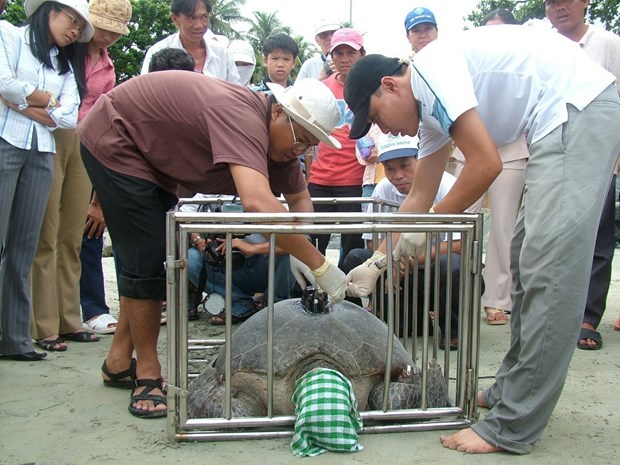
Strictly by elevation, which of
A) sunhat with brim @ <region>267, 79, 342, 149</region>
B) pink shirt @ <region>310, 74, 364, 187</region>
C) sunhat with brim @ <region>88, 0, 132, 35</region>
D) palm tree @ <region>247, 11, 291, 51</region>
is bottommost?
pink shirt @ <region>310, 74, 364, 187</region>

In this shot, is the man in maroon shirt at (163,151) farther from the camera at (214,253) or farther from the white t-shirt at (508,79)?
the camera at (214,253)

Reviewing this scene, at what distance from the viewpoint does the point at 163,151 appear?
9.44 feet

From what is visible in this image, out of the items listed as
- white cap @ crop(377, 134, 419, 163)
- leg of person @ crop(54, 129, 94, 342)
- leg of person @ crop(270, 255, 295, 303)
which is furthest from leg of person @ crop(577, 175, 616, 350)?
leg of person @ crop(54, 129, 94, 342)

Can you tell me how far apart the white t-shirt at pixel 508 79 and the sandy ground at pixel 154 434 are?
118 centimetres

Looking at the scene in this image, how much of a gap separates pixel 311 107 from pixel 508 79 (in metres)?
0.76

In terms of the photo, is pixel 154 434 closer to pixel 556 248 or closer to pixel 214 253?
pixel 556 248

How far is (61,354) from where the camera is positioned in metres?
3.89

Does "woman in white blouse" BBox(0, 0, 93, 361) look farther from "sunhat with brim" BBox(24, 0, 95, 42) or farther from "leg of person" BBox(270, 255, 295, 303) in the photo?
"leg of person" BBox(270, 255, 295, 303)

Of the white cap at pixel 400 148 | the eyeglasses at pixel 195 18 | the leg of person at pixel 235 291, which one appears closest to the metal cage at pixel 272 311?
the white cap at pixel 400 148

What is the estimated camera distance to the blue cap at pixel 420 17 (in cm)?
520

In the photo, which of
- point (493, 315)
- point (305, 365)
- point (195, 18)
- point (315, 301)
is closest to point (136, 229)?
point (315, 301)

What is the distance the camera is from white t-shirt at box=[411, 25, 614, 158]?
7.69ft

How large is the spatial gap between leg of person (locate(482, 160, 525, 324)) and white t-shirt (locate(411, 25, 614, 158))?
1.91 meters

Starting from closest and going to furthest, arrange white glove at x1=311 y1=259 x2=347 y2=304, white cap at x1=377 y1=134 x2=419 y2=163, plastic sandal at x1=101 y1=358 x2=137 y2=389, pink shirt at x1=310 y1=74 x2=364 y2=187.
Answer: white glove at x1=311 y1=259 x2=347 y2=304
plastic sandal at x1=101 y1=358 x2=137 y2=389
white cap at x1=377 y1=134 x2=419 y2=163
pink shirt at x1=310 y1=74 x2=364 y2=187
